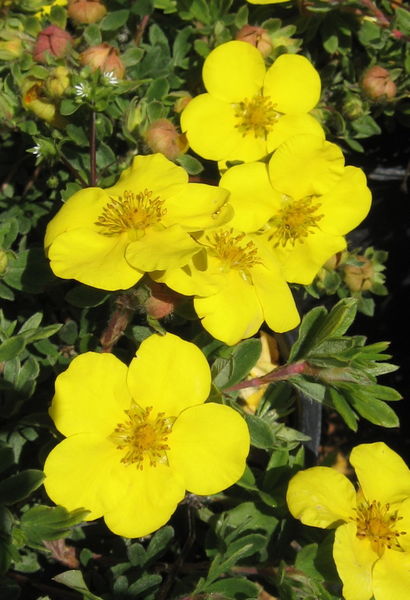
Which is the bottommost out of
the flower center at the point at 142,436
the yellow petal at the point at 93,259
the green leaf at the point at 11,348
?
the flower center at the point at 142,436

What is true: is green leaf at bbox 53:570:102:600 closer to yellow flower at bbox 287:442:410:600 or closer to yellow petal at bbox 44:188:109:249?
yellow flower at bbox 287:442:410:600

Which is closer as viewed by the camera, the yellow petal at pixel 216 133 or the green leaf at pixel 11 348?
the green leaf at pixel 11 348

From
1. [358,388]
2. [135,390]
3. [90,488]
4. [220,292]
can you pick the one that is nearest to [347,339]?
[358,388]

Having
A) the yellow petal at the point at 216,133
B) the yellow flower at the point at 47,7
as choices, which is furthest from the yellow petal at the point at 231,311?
the yellow flower at the point at 47,7

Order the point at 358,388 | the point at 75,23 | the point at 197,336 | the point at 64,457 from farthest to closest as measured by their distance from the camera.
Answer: the point at 75,23 → the point at 197,336 → the point at 358,388 → the point at 64,457

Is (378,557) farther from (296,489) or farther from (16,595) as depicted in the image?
(16,595)

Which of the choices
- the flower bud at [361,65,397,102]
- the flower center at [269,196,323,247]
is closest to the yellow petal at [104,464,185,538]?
the flower center at [269,196,323,247]

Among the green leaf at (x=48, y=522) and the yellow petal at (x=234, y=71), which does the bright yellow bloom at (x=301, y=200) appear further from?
the green leaf at (x=48, y=522)

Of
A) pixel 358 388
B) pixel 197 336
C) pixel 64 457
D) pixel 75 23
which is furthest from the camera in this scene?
pixel 75 23
